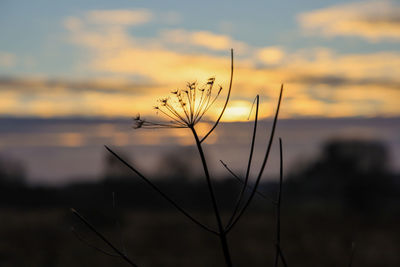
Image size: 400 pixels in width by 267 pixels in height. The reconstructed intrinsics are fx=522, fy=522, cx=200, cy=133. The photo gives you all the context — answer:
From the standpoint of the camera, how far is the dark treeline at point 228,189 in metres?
42.2

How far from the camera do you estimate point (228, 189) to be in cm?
4306

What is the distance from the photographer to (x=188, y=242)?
71.9 feet

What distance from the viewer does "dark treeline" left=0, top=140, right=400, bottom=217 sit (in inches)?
1660

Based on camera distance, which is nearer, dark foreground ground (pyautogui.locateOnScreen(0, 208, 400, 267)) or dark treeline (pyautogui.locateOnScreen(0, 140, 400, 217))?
dark foreground ground (pyautogui.locateOnScreen(0, 208, 400, 267))

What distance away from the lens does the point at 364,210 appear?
4112 cm

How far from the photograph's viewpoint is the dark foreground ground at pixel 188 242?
54.6ft

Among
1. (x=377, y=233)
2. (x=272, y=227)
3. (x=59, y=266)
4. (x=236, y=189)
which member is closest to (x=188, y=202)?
(x=236, y=189)

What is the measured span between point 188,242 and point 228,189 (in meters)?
21.3

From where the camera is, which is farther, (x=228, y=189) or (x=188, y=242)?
(x=228, y=189)

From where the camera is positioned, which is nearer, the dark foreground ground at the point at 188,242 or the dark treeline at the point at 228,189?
the dark foreground ground at the point at 188,242

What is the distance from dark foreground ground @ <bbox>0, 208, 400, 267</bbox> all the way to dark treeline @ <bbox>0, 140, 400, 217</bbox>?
37.8ft

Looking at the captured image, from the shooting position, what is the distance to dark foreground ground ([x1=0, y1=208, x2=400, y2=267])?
54.6ft

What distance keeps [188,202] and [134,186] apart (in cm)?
461

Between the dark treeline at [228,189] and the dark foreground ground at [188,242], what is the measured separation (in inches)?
454
